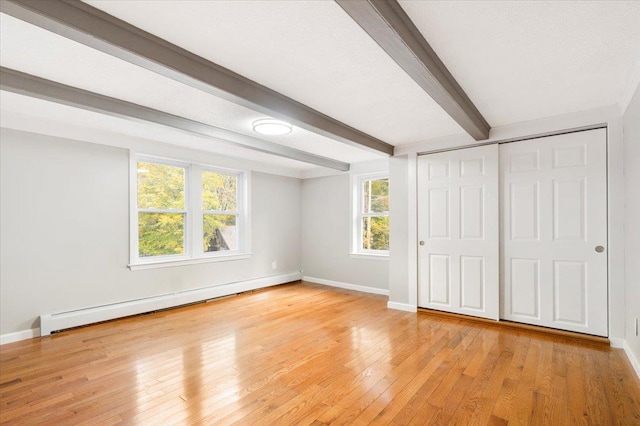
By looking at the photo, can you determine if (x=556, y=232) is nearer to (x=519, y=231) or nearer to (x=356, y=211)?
(x=519, y=231)

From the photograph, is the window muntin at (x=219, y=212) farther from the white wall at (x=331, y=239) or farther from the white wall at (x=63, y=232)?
the white wall at (x=331, y=239)

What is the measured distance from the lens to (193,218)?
462cm

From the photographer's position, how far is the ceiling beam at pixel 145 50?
1424mm

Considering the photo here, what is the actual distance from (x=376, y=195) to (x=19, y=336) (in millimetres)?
4911

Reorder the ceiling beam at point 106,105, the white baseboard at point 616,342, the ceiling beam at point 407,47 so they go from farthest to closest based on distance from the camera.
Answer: the white baseboard at point 616,342 < the ceiling beam at point 106,105 < the ceiling beam at point 407,47

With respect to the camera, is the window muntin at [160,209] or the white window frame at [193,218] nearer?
the white window frame at [193,218]

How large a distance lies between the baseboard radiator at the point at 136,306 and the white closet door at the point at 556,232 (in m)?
3.82

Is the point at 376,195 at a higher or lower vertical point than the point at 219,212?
higher

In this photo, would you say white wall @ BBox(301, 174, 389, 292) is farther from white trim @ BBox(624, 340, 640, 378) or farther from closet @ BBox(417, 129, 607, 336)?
white trim @ BBox(624, 340, 640, 378)

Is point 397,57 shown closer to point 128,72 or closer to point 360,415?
point 128,72

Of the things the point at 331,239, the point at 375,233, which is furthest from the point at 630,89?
the point at 331,239

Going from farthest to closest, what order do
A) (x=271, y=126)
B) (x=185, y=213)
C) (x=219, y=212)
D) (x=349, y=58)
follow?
(x=219, y=212) < (x=185, y=213) < (x=271, y=126) < (x=349, y=58)

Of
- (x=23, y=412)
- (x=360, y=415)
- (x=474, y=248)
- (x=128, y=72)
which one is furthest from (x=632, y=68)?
(x=23, y=412)

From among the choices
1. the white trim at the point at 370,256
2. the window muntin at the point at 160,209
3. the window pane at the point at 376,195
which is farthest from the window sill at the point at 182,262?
the window pane at the point at 376,195
